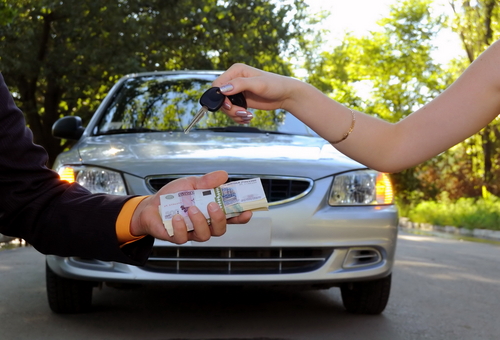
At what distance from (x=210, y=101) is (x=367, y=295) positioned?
3.52 m

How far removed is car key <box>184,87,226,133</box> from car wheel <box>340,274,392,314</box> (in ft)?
10.8

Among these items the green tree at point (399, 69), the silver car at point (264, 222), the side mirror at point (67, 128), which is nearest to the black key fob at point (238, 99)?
the silver car at point (264, 222)

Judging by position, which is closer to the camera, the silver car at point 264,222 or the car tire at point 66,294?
the silver car at point 264,222

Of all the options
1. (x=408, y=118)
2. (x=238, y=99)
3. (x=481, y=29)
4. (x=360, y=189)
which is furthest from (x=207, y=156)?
(x=481, y=29)

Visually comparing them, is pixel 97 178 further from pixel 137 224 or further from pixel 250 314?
pixel 137 224

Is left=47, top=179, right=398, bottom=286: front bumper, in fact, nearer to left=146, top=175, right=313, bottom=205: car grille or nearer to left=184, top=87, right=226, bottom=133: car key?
left=146, top=175, right=313, bottom=205: car grille

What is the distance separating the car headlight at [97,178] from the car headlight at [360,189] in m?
1.25

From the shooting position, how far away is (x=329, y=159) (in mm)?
4938

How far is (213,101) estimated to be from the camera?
2.02m

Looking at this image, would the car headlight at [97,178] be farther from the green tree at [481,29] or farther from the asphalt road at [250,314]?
the green tree at [481,29]

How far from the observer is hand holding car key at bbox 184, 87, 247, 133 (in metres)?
1.99

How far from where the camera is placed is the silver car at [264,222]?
15.1 feet

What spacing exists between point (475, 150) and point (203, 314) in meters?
26.9

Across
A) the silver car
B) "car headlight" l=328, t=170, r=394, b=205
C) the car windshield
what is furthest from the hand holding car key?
the car windshield
